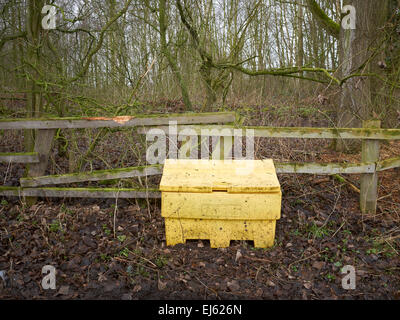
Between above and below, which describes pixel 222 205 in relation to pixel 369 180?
below

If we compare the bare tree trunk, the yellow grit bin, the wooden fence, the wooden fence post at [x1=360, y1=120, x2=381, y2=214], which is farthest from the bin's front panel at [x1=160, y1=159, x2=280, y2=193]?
the bare tree trunk

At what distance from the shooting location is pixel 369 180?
4.39 m

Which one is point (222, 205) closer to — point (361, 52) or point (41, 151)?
point (41, 151)

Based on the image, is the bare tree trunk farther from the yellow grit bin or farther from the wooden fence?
the yellow grit bin

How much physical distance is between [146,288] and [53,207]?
1999mm

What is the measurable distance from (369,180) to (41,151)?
14.1 feet

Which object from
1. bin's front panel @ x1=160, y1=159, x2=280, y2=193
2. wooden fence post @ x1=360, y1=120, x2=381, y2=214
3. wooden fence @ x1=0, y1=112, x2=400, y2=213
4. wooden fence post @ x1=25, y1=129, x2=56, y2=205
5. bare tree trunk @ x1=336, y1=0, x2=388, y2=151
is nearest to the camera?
bin's front panel @ x1=160, y1=159, x2=280, y2=193

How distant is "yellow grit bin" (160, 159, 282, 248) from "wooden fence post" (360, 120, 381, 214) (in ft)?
4.53

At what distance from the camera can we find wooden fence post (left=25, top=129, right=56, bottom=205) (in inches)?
175

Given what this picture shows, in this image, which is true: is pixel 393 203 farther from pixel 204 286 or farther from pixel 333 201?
pixel 204 286

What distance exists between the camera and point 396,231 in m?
4.04

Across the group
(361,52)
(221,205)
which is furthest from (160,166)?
(361,52)
